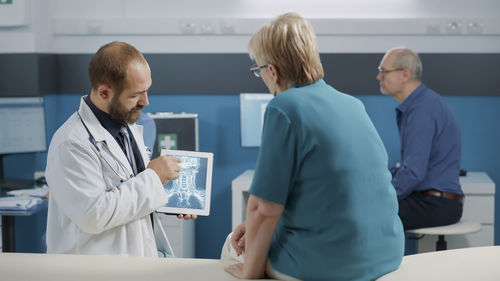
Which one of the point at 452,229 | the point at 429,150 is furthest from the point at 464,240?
the point at 429,150

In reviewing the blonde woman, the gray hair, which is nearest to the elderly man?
the gray hair

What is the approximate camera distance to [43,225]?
4211 millimetres

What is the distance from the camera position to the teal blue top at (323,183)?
4.47 ft

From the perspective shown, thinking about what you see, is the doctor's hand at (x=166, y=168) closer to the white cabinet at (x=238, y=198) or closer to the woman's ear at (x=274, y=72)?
the woman's ear at (x=274, y=72)

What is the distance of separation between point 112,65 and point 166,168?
0.37m

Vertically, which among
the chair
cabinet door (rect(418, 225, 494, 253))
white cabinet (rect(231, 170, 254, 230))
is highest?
white cabinet (rect(231, 170, 254, 230))

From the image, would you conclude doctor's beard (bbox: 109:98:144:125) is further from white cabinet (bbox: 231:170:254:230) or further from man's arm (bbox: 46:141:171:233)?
white cabinet (bbox: 231:170:254:230)

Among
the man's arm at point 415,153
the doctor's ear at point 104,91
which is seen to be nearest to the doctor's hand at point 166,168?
the doctor's ear at point 104,91

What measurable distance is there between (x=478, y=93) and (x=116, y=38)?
102 inches

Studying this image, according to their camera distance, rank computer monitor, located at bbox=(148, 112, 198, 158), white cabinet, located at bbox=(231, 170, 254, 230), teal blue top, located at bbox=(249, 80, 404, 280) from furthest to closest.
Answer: computer monitor, located at bbox=(148, 112, 198, 158) < white cabinet, located at bbox=(231, 170, 254, 230) < teal blue top, located at bbox=(249, 80, 404, 280)

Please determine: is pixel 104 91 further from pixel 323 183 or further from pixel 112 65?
pixel 323 183

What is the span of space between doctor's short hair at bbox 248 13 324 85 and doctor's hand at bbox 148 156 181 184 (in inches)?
22.8

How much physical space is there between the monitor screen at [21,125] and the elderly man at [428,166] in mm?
2224

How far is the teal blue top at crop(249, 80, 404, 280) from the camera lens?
1363 mm
